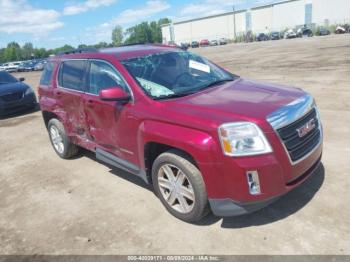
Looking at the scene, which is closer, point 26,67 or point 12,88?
point 12,88

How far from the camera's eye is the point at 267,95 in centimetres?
382

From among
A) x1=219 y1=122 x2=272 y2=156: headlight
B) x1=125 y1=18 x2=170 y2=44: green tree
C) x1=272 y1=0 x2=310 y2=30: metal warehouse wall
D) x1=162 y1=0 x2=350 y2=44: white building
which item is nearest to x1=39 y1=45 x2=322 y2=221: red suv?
x1=219 y1=122 x2=272 y2=156: headlight

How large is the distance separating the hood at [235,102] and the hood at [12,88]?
369 inches

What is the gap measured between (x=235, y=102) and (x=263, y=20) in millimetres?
97918

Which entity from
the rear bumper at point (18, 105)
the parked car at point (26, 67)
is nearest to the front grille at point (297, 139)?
the rear bumper at point (18, 105)

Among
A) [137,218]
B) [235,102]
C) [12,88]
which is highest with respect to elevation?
[235,102]

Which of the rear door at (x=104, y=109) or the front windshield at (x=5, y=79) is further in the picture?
the front windshield at (x=5, y=79)

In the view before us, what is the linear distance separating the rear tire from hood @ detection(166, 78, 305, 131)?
2.96m

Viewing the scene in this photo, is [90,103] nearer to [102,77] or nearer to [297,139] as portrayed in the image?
[102,77]

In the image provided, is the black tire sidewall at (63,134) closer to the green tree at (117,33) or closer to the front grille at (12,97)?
the front grille at (12,97)

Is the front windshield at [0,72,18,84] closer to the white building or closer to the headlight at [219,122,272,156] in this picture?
the headlight at [219,122,272,156]

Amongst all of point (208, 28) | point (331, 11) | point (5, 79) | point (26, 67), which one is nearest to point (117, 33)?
point (208, 28)

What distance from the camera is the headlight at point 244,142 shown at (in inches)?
124

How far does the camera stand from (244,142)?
3.17 m
